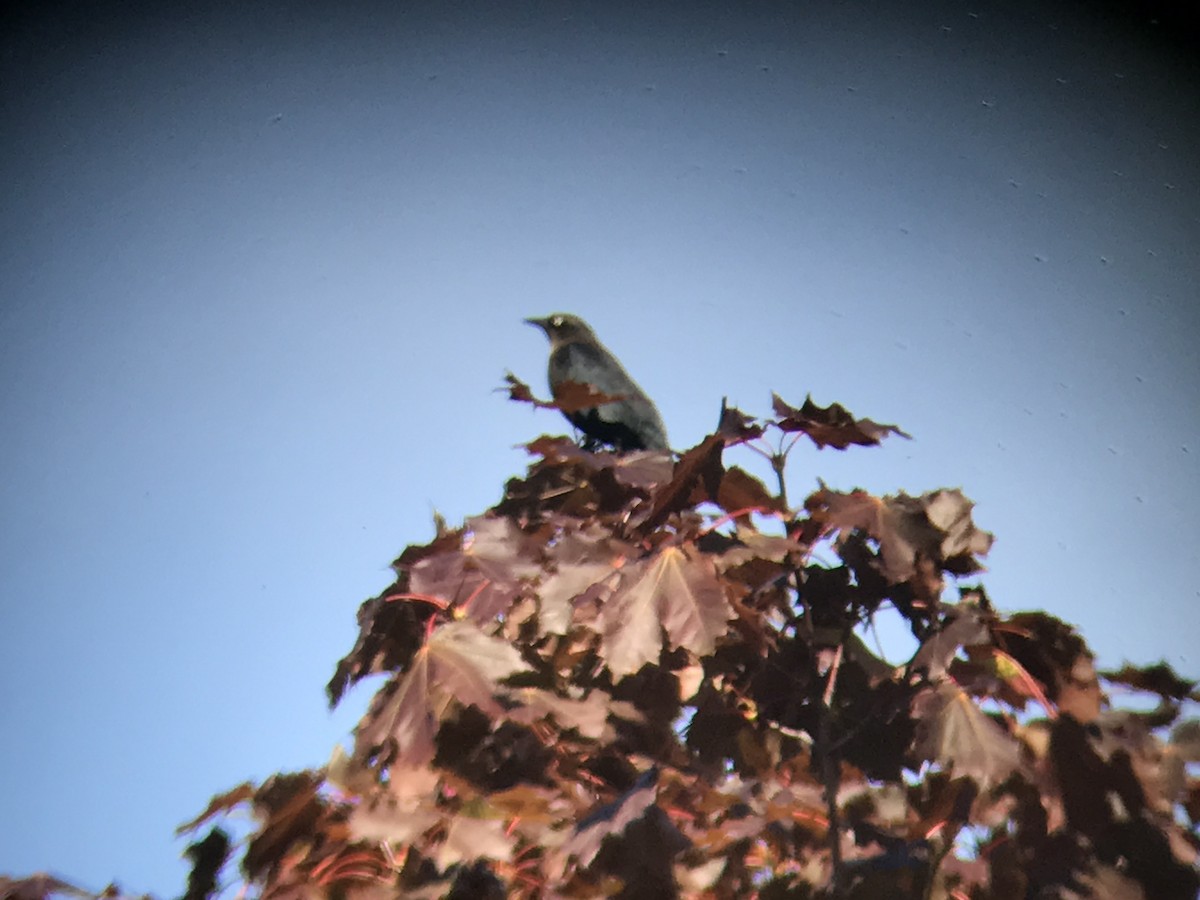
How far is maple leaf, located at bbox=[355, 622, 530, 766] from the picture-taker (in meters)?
1.24

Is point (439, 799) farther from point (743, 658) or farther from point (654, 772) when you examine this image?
point (743, 658)

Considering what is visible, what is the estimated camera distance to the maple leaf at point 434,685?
1.24 m

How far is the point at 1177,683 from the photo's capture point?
4.58 ft

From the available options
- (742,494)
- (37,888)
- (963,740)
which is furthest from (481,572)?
(37,888)

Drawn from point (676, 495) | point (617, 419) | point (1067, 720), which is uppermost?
point (617, 419)

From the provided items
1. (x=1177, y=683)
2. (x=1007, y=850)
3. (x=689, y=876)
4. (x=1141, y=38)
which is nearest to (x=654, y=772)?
(x=689, y=876)

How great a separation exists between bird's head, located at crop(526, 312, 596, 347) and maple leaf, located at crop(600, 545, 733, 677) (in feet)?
13.7

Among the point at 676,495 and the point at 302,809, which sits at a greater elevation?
the point at 676,495

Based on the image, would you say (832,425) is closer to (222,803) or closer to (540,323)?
(222,803)

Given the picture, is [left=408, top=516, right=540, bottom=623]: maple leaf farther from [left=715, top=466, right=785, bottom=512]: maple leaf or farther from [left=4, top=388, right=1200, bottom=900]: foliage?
[left=715, top=466, right=785, bottom=512]: maple leaf

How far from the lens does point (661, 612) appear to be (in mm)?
1237

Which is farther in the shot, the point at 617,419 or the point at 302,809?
the point at 617,419

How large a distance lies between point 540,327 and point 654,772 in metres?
4.80

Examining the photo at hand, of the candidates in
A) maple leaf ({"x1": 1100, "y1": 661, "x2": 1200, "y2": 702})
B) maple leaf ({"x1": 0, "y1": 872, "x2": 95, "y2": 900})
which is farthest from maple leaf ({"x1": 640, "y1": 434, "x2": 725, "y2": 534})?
maple leaf ({"x1": 0, "y1": 872, "x2": 95, "y2": 900})
